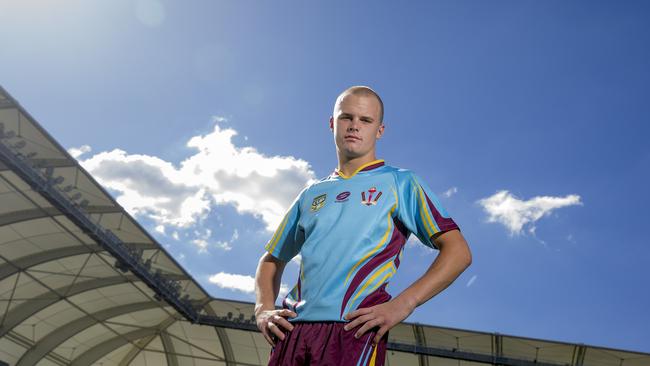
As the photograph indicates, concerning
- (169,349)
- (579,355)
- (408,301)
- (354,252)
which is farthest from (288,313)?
(169,349)

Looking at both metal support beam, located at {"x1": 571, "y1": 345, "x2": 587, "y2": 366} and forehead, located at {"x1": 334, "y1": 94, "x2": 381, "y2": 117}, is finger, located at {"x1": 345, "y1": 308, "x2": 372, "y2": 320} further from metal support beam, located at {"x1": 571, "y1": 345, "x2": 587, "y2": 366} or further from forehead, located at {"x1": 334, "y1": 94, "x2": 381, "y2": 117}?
metal support beam, located at {"x1": 571, "y1": 345, "x2": 587, "y2": 366}

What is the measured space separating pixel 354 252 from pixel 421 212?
343mm

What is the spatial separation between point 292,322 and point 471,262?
750 millimetres

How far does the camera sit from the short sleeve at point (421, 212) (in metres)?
2.41

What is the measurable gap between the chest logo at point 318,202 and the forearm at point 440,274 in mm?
531

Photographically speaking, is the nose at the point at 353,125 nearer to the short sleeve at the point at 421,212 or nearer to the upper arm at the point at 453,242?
the short sleeve at the point at 421,212

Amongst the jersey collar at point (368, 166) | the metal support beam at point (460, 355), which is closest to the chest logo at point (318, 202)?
the jersey collar at point (368, 166)

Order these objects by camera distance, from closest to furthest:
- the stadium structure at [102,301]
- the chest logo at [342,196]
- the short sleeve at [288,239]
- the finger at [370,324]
Result: 1. the finger at [370,324]
2. the chest logo at [342,196]
3. the short sleeve at [288,239]
4. the stadium structure at [102,301]

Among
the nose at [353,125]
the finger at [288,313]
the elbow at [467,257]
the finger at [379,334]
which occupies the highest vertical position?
the nose at [353,125]

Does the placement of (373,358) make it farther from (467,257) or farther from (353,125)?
(353,125)

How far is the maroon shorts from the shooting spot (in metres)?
2.14

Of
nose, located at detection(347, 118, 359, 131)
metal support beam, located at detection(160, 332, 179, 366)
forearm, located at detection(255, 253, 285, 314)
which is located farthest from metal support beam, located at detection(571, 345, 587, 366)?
nose, located at detection(347, 118, 359, 131)

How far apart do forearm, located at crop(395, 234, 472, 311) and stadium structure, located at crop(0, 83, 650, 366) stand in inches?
625

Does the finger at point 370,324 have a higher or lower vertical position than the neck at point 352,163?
lower
